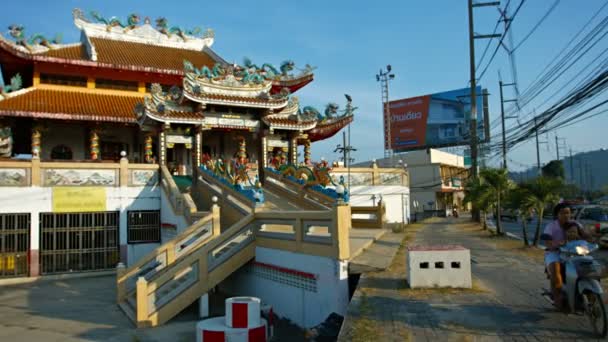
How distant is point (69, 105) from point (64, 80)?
289cm

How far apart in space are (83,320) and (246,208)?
16.6ft

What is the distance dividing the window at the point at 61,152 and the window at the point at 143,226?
8.14m

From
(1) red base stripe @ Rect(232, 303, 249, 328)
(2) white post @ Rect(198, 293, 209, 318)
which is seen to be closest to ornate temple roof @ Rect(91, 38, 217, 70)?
(2) white post @ Rect(198, 293, 209, 318)

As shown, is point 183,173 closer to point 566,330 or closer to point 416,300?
point 416,300

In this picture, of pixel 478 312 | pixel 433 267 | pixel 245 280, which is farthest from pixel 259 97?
pixel 478 312

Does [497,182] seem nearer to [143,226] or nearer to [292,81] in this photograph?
[292,81]

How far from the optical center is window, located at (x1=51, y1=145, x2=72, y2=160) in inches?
953

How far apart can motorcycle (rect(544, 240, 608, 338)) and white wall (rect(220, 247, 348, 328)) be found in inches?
157

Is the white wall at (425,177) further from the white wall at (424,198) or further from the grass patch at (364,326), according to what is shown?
the grass patch at (364,326)

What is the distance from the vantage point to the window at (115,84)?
2567 cm

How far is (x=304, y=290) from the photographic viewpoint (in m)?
10.5

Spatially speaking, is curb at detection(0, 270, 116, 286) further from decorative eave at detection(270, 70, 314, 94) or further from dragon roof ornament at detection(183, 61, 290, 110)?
decorative eave at detection(270, 70, 314, 94)

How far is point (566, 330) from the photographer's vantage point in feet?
19.6

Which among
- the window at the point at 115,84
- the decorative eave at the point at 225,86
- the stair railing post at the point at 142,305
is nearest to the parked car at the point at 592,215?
the decorative eave at the point at 225,86
